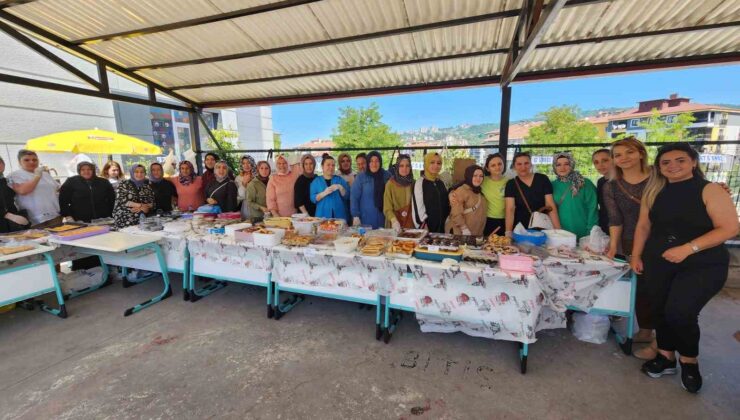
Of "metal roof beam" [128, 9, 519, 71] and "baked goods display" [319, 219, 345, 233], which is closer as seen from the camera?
"baked goods display" [319, 219, 345, 233]

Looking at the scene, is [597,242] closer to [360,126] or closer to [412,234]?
[412,234]

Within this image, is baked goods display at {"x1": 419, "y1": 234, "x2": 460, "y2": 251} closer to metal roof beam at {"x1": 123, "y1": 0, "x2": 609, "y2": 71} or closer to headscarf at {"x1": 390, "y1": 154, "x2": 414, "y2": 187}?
headscarf at {"x1": 390, "y1": 154, "x2": 414, "y2": 187}

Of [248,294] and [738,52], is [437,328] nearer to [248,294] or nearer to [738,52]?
[248,294]

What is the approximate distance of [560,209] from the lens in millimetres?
2971

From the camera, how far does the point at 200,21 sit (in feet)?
12.3

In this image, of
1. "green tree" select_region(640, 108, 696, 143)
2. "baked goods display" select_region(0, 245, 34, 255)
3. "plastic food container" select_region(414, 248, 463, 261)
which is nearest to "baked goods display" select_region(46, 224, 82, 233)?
"baked goods display" select_region(0, 245, 34, 255)

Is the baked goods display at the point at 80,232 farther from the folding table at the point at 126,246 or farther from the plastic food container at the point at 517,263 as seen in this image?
the plastic food container at the point at 517,263

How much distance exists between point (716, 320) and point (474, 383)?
9.16 ft

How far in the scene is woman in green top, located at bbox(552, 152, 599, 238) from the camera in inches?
114

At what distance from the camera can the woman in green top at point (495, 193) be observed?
3.20 metres

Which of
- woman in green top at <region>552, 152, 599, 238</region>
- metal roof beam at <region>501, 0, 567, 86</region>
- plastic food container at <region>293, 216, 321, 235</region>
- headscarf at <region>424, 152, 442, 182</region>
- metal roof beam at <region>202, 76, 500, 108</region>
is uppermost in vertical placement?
metal roof beam at <region>202, 76, 500, 108</region>

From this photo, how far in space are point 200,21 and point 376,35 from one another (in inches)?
84.2

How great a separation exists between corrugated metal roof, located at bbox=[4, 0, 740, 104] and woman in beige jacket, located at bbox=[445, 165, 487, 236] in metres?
1.63

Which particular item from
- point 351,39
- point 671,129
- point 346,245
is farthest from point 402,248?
point 671,129
